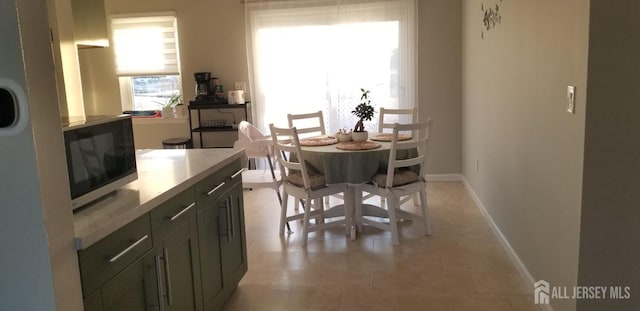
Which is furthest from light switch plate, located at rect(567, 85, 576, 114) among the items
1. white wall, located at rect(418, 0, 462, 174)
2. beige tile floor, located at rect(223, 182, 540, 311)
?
white wall, located at rect(418, 0, 462, 174)

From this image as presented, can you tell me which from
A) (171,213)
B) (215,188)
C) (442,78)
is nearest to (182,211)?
(171,213)

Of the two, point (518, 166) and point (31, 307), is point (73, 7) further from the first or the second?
point (518, 166)

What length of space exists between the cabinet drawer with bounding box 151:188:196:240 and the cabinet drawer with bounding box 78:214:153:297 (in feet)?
0.19

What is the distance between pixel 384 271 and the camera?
11.1 ft

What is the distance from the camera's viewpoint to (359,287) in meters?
3.14

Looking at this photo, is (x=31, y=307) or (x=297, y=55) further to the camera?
(x=297, y=55)

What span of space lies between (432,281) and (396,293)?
0.94 feet

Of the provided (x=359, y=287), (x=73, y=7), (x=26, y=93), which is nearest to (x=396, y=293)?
(x=359, y=287)

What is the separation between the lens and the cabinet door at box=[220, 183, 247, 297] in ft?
9.18

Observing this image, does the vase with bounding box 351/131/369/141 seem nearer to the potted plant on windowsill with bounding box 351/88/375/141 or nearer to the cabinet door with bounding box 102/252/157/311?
the potted plant on windowsill with bounding box 351/88/375/141

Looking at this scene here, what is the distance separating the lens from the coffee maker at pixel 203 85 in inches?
238

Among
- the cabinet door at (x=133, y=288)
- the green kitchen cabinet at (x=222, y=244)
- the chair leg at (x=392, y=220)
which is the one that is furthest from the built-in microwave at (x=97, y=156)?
the chair leg at (x=392, y=220)

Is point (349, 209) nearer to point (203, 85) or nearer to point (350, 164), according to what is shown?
point (350, 164)

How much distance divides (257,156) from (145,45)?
2.40 m
